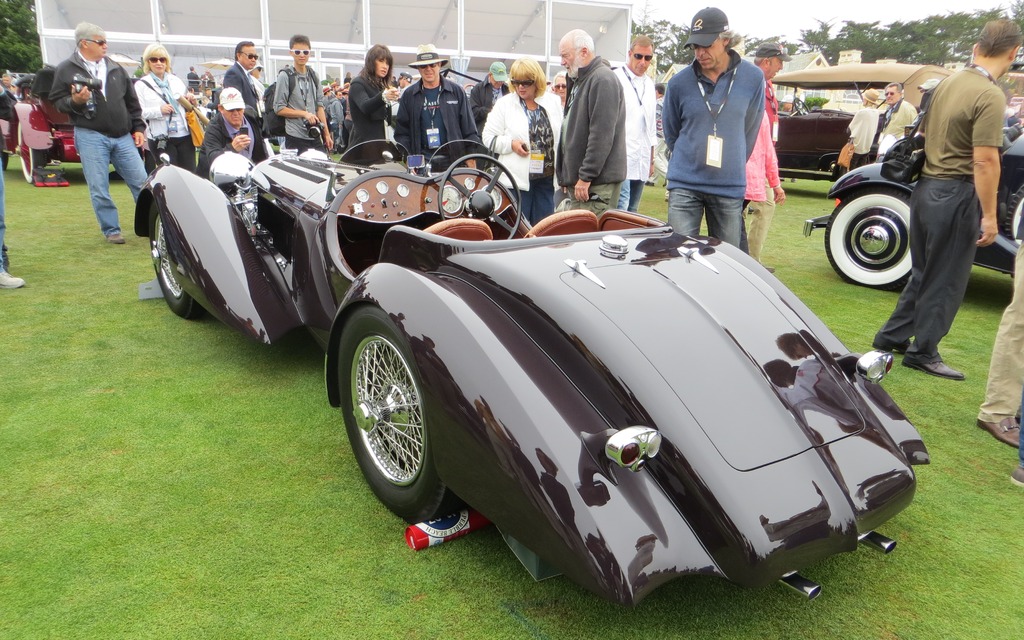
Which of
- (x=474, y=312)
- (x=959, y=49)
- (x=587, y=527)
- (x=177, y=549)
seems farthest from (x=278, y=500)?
(x=959, y=49)

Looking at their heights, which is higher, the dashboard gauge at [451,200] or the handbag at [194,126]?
the handbag at [194,126]

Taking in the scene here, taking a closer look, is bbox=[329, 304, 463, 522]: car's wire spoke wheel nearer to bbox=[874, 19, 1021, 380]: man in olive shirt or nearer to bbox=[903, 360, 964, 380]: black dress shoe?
bbox=[874, 19, 1021, 380]: man in olive shirt

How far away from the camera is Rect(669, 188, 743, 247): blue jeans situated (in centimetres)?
429

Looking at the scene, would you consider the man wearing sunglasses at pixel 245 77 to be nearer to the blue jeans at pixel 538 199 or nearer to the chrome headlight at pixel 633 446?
the blue jeans at pixel 538 199

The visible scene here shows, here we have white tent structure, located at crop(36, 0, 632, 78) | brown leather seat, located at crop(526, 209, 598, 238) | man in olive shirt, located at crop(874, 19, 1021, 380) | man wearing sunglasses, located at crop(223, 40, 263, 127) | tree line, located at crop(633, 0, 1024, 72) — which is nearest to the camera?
brown leather seat, located at crop(526, 209, 598, 238)

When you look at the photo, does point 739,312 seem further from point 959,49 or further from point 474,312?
point 959,49

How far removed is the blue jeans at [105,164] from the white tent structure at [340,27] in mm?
11924

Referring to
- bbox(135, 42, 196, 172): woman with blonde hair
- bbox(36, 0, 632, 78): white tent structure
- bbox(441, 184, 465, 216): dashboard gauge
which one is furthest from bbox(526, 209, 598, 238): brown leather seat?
bbox(36, 0, 632, 78): white tent structure

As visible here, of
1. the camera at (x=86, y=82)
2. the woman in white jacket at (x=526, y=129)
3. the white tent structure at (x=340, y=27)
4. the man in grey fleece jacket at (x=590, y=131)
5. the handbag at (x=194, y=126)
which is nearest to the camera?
the man in grey fleece jacket at (x=590, y=131)

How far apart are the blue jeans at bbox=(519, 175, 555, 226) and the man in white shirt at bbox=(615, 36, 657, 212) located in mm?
611

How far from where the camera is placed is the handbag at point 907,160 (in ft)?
13.3

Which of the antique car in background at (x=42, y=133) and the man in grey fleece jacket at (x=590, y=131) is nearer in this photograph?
the man in grey fleece jacket at (x=590, y=131)

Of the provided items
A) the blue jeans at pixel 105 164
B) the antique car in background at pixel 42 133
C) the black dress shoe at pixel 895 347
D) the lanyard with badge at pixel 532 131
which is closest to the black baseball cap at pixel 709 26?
the lanyard with badge at pixel 532 131

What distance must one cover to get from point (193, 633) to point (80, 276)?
4713 millimetres
